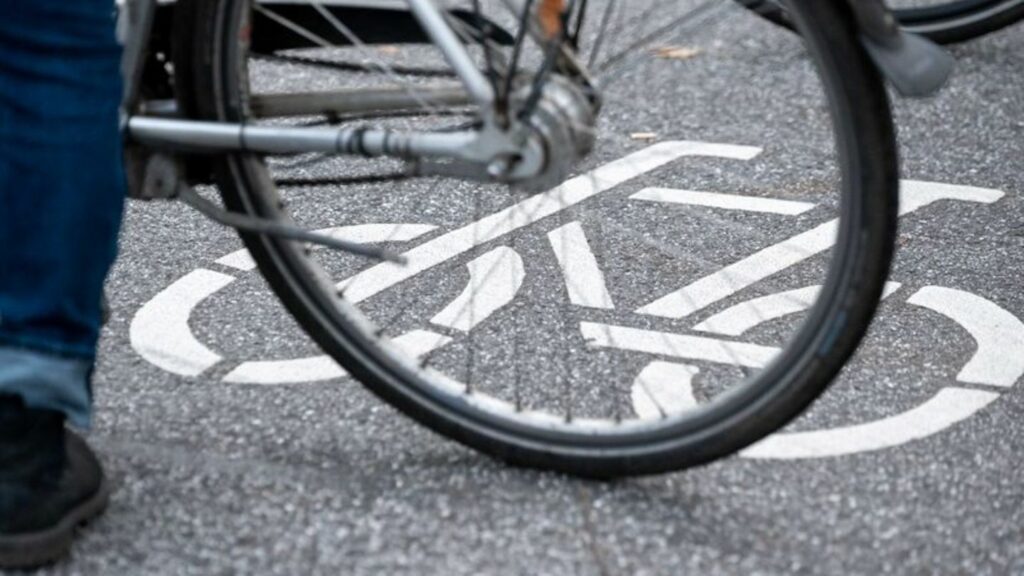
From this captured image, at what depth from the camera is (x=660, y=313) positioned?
3.51m

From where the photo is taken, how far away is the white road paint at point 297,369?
10.5 feet

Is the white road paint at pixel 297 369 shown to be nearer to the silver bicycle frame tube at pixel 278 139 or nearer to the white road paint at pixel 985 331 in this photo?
the silver bicycle frame tube at pixel 278 139

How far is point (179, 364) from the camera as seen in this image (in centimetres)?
327

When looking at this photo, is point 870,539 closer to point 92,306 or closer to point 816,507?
point 816,507

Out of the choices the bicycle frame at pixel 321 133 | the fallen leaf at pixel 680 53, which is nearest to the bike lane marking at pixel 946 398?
the bicycle frame at pixel 321 133

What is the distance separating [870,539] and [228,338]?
1.26 metres

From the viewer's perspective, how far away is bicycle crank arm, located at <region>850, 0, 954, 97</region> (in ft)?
7.84

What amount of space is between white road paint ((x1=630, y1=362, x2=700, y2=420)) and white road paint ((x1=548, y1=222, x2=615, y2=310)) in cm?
35

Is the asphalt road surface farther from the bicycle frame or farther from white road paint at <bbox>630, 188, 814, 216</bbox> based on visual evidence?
the bicycle frame

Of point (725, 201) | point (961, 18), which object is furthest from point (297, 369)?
point (961, 18)

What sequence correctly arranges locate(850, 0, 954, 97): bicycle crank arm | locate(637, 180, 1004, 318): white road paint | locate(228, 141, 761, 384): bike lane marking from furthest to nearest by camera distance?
1. locate(637, 180, 1004, 318): white road paint
2. locate(228, 141, 761, 384): bike lane marking
3. locate(850, 0, 954, 97): bicycle crank arm

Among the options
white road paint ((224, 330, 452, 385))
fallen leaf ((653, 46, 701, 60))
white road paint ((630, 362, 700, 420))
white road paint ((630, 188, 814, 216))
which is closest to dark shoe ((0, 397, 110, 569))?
white road paint ((224, 330, 452, 385))

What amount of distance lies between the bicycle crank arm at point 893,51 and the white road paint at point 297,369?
107 cm

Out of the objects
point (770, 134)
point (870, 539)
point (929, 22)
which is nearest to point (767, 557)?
point (870, 539)
